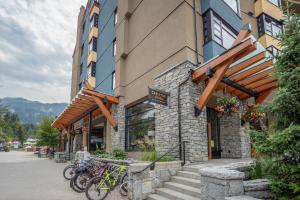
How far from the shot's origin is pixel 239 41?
7617 millimetres

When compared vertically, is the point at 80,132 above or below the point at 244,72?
below

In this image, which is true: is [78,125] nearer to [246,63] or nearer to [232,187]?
[246,63]

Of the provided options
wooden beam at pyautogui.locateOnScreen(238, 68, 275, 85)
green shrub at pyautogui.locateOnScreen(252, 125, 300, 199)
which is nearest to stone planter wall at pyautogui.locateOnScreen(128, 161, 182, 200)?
green shrub at pyautogui.locateOnScreen(252, 125, 300, 199)

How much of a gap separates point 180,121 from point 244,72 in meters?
3.53

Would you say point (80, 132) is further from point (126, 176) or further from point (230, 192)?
point (230, 192)

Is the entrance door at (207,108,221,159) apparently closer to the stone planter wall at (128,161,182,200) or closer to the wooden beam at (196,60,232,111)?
the wooden beam at (196,60,232,111)

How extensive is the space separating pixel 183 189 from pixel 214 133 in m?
5.70

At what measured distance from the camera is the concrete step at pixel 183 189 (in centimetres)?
587

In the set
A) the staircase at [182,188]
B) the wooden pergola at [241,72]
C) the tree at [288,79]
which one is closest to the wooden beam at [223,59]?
the wooden pergola at [241,72]

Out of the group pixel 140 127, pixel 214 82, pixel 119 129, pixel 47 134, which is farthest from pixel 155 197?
pixel 47 134

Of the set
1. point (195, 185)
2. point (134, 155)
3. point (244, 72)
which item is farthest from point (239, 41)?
point (134, 155)

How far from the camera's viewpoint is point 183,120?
350 inches

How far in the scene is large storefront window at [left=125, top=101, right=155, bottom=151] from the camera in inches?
453

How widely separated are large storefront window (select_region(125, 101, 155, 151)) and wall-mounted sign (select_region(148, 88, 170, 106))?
220cm
